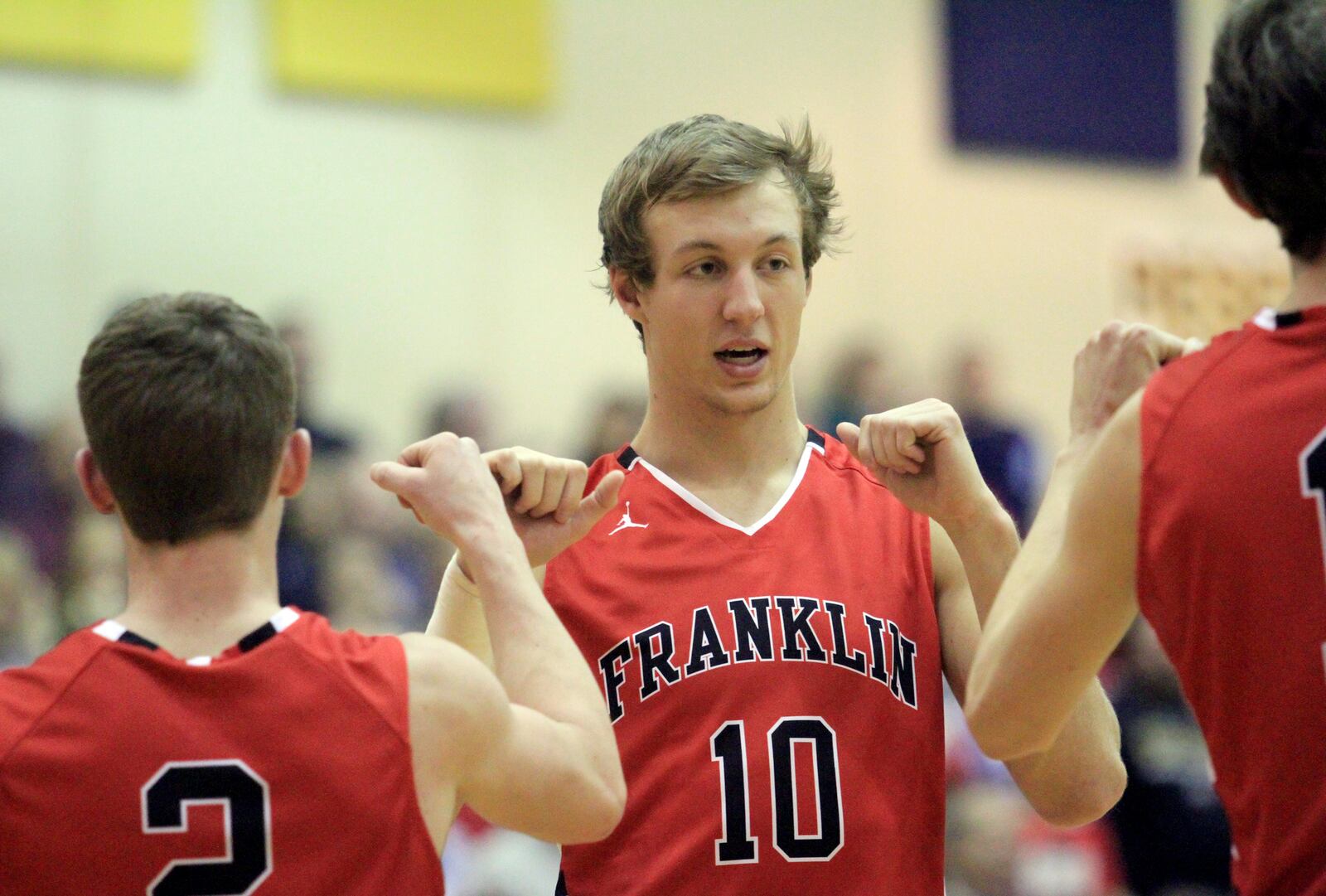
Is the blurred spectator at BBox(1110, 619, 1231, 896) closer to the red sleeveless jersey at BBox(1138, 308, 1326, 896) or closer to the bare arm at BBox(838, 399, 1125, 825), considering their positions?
the bare arm at BBox(838, 399, 1125, 825)

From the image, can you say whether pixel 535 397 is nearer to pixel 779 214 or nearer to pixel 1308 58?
pixel 779 214

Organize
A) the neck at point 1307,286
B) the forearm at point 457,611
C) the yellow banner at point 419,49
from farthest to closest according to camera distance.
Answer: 1. the yellow banner at point 419,49
2. the forearm at point 457,611
3. the neck at point 1307,286

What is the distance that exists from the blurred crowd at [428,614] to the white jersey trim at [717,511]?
357cm

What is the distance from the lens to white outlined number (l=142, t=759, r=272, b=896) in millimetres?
2312

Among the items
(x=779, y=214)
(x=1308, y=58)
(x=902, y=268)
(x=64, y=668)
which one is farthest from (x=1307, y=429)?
(x=902, y=268)

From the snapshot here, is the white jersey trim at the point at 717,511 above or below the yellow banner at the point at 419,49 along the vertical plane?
below

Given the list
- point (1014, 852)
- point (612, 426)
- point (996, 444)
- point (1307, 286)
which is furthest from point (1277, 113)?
point (996, 444)

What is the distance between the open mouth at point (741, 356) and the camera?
350cm

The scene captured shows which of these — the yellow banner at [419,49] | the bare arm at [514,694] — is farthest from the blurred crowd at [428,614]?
the bare arm at [514,694]

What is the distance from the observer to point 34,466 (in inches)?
344

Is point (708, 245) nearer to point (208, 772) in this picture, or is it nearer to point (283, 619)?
point (283, 619)

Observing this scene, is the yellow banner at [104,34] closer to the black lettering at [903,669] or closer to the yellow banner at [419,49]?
the yellow banner at [419,49]

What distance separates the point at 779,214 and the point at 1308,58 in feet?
4.71

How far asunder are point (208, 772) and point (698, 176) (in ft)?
5.83
